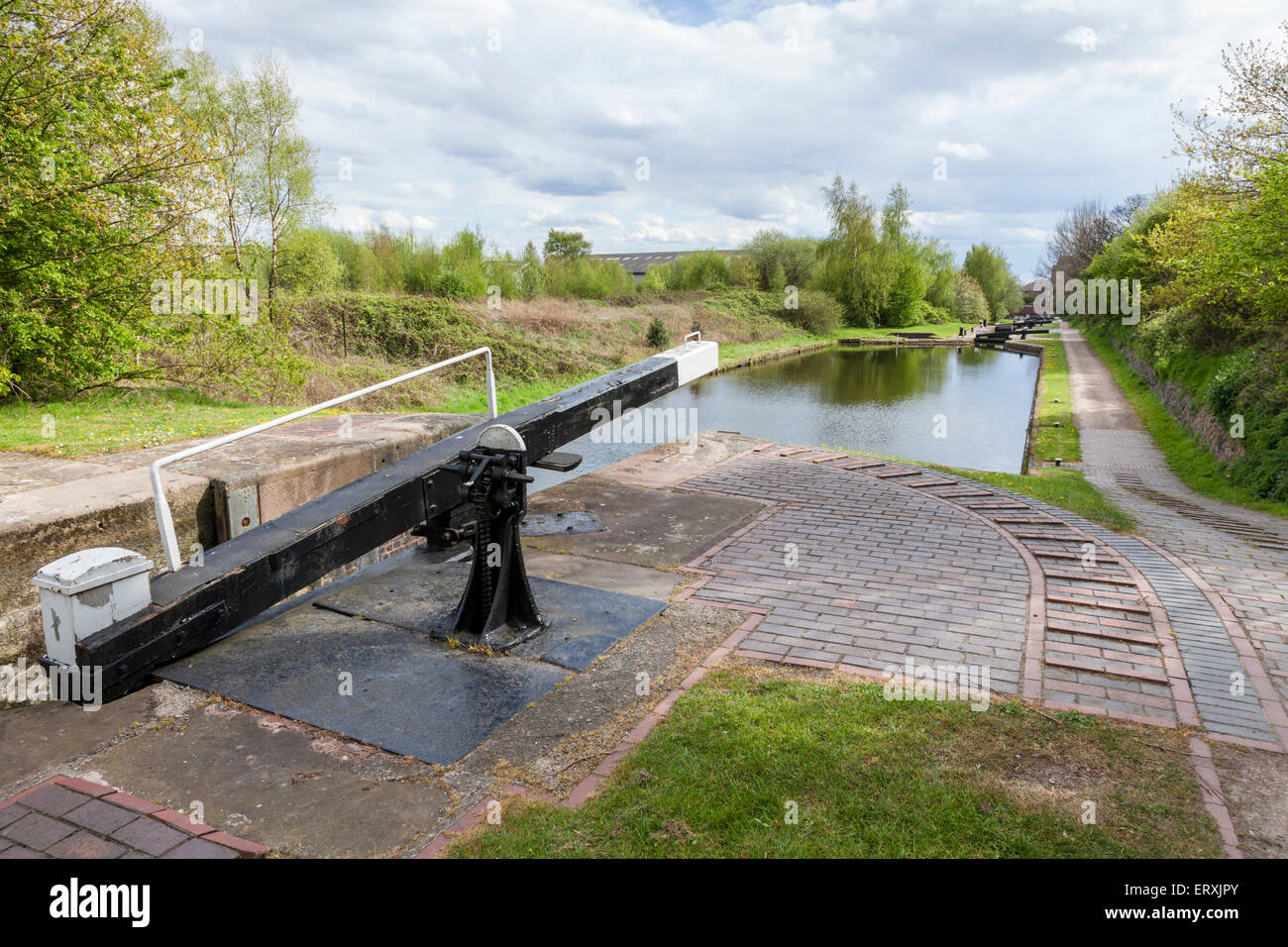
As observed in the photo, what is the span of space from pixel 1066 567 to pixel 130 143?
32.8ft

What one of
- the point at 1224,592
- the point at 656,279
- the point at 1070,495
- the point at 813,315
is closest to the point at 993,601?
the point at 1224,592

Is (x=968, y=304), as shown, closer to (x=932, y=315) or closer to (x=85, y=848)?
(x=932, y=315)

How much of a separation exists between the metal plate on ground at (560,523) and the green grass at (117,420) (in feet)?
9.17

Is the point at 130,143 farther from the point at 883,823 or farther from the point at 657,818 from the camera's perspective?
the point at 883,823

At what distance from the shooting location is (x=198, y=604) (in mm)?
4141

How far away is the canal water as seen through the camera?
16.2 m

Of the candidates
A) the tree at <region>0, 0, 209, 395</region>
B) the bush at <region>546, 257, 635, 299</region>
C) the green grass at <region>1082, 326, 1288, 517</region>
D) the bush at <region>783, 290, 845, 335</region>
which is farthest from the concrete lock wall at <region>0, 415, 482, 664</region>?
the bush at <region>783, 290, 845, 335</region>

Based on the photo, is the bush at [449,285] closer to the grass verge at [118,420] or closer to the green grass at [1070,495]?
the grass verge at [118,420]

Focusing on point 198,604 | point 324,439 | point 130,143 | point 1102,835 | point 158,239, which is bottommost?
point 1102,835

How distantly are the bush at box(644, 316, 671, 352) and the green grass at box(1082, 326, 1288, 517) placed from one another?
16283 millimetres

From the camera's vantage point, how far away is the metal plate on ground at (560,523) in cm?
756

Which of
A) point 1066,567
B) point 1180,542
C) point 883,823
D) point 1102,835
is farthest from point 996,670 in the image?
point 1180,542

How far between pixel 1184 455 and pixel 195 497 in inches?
630

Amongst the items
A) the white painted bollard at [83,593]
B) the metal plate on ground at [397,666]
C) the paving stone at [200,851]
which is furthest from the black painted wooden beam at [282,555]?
the paving stone at [200,851]
